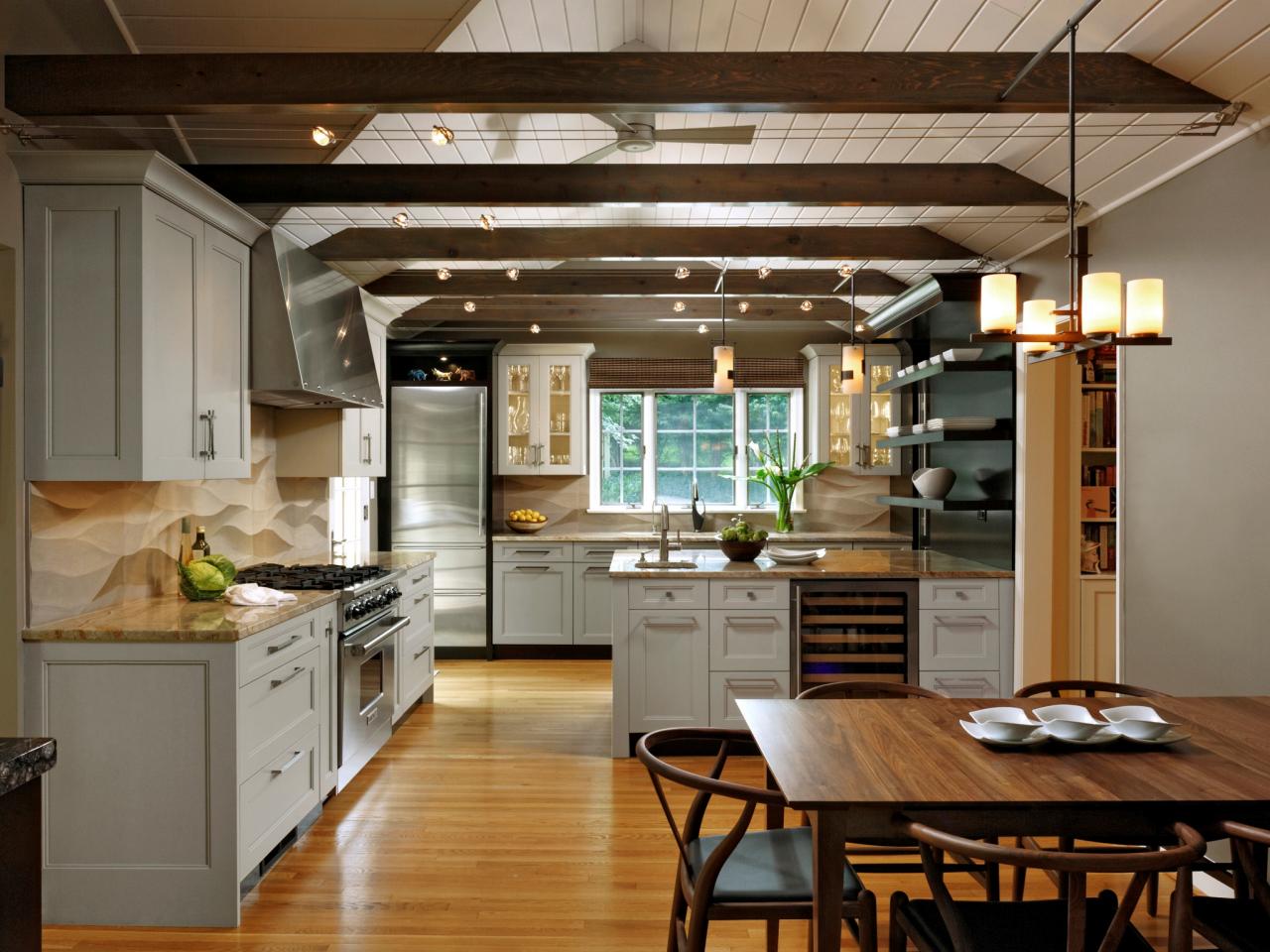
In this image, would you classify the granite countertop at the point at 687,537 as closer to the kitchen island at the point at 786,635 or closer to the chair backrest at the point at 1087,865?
the kitchen island at the point at 786,635

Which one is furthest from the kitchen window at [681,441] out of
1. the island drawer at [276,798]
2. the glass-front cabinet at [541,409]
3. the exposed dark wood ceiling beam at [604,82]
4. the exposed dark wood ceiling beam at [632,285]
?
the exposed dark wood ceiling beam at [604,82]

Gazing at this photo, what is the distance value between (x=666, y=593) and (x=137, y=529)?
2.34 meters

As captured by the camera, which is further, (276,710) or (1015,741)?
(276,710)

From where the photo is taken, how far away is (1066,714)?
2.37 meters

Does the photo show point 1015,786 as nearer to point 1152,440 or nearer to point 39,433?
point 1152,440

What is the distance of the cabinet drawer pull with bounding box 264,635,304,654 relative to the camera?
3.11 metres

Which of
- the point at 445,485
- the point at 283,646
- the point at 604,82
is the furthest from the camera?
the point at 445,485

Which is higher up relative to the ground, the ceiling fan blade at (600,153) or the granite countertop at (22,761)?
the ceiling fan blade at (600,153)

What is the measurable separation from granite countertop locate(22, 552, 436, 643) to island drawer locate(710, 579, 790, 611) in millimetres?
1871

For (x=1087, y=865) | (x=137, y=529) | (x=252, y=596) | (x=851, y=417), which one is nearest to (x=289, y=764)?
(x=252, y=596)

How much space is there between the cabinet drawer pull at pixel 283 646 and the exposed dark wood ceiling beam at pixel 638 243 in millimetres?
2235

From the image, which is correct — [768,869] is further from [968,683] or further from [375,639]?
[968,683]

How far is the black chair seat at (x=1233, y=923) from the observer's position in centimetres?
187

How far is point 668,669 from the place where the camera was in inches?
179
